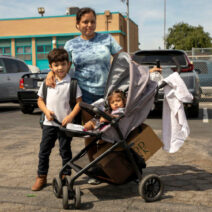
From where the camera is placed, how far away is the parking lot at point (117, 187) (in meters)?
3.66

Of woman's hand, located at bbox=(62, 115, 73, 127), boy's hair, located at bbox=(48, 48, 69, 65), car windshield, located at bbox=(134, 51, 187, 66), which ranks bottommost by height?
woman's hand, located at bbox=(62, 115, 73, 127)

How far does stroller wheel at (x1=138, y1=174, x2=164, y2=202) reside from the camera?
3664mm

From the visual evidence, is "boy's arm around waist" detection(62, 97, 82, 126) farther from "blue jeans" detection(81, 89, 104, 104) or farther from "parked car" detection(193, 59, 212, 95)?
"parked car" detection(193, 59, 212, 95)

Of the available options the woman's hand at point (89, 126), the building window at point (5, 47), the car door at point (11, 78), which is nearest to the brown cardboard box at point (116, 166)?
the woman's hand at point (89, 126)

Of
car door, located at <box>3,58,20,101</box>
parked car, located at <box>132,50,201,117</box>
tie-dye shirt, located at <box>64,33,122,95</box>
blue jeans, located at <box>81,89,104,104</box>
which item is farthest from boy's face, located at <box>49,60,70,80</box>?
car door, located at <box>3,58,20,101</box>

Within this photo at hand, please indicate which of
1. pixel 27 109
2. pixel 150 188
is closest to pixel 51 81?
pixel 150 188

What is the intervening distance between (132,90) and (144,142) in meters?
0.57

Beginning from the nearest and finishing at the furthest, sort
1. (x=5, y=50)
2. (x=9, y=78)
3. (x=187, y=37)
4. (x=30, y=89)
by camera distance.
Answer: (x=30, y=89) < (x=9, y=78) < (x=5, y=50) < (x=187, y=37)

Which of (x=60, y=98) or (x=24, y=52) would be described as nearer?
(x=60, y=98)

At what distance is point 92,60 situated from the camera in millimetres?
4098

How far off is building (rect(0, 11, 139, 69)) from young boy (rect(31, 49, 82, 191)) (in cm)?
3868

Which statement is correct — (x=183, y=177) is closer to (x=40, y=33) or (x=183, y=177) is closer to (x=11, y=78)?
(x=11, y=78)

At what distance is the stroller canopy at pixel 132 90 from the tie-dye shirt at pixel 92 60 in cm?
13

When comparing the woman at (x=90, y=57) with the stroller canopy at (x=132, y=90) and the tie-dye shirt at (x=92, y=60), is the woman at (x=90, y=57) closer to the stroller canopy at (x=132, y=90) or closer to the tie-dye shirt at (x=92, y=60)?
the tie-dye shirt at (x=92, y=60)
